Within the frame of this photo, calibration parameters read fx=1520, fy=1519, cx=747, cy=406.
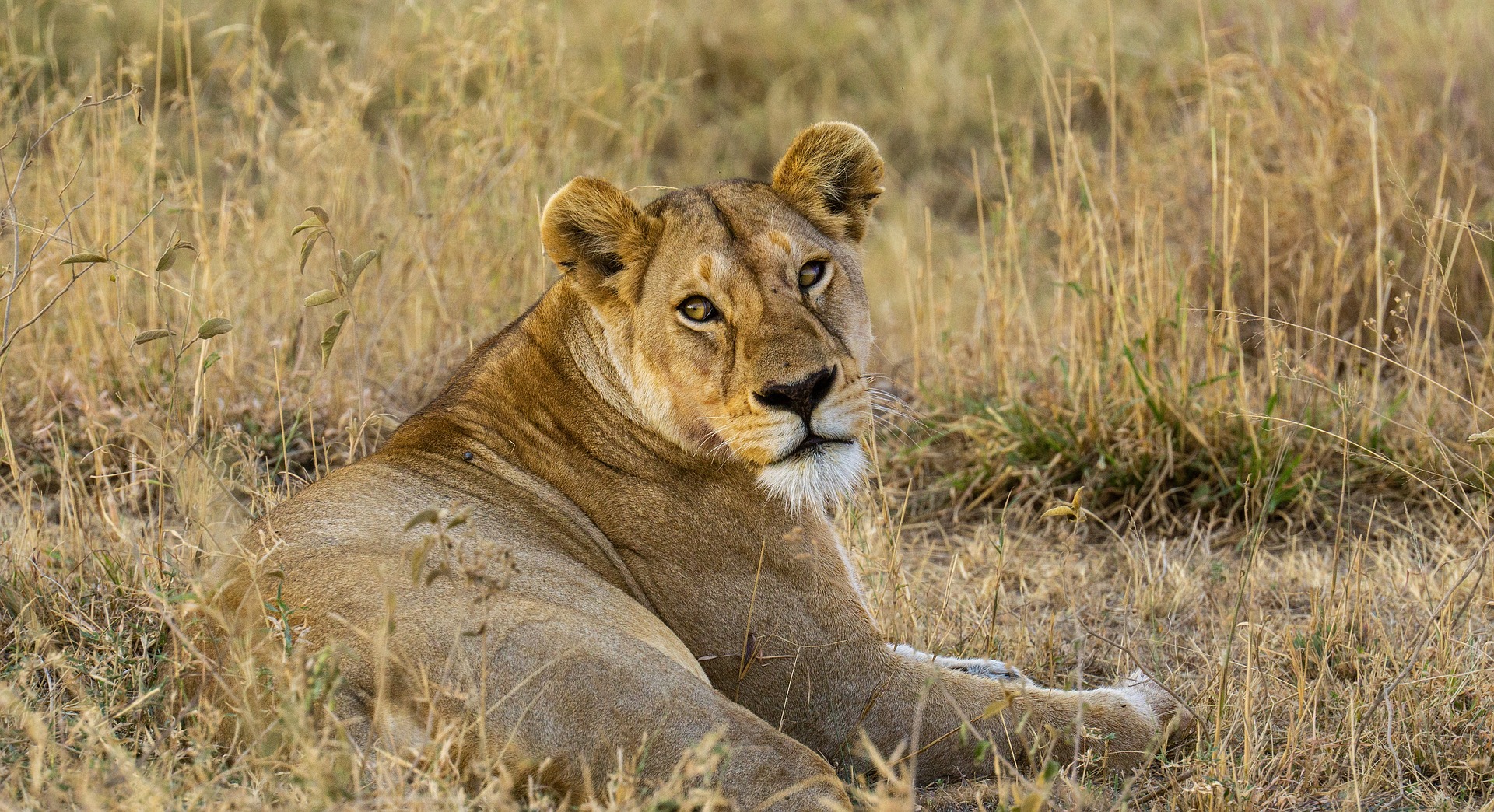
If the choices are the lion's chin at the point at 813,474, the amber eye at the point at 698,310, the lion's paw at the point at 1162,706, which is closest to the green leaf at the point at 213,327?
the amber eye at the point at 698,310

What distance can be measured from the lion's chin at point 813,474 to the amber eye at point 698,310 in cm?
42

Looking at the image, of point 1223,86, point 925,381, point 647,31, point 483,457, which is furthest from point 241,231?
point 1223,86

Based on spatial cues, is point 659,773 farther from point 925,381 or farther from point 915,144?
point 915,144

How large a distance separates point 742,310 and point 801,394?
1.04 ft

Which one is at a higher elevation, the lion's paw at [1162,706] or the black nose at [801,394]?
the black nose at [801,394]

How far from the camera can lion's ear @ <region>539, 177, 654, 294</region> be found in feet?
12.6

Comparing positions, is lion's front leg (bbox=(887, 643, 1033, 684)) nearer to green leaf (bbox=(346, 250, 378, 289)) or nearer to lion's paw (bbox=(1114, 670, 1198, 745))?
lion's paw (bbox=(1114, 670, 1198, 745))

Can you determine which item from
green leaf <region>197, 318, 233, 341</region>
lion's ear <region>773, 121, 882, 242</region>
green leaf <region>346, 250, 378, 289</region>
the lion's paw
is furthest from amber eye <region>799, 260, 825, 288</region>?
green leaf <region>197, 318, 233, 341</region>

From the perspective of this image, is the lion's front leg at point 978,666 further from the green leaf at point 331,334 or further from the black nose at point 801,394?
the green leaf at point 331,334

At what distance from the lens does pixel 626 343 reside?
3.94 m

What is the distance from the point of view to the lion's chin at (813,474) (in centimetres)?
363

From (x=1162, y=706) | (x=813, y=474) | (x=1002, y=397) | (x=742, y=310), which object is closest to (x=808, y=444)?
(x=813, y=474)

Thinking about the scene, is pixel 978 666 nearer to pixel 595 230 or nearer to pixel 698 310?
pixel 698 310

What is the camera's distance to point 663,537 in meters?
3.76
